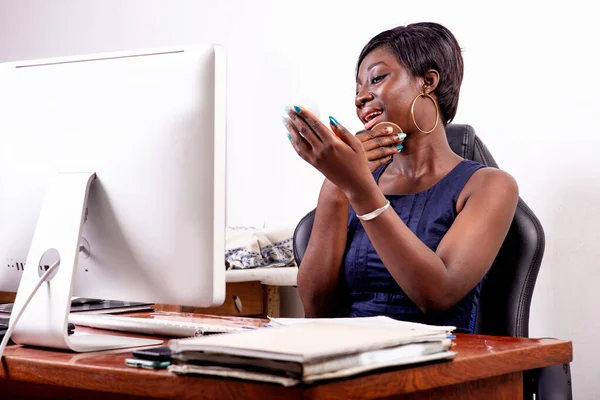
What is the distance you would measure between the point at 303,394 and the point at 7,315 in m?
0.84

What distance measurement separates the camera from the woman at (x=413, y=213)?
4.67 ft

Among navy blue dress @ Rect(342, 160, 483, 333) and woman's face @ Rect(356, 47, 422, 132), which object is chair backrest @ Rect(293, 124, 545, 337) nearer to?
navy blue dress @ Rect(342, 160, 483, 333)

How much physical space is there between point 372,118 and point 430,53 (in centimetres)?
19

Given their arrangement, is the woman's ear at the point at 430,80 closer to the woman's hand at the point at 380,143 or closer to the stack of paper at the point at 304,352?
the woman's hand at the point at 380,143

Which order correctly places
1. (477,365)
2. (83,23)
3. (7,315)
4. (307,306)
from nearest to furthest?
(477,365) < (7,315) < (307,306) < (83,23)

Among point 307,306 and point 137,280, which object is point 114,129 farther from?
point 307,306

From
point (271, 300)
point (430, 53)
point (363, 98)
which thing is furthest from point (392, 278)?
point (271, 300)

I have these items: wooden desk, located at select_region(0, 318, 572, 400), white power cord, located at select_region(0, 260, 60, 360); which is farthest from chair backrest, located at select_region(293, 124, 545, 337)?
white power cord, located at select_region(0, 260, 60, 360)

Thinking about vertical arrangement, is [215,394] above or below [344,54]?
below

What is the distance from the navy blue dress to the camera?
152 centimetres

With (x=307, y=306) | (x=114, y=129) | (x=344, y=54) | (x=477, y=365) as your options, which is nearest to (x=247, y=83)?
(x=344, y=54)

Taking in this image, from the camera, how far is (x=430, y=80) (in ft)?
5.44

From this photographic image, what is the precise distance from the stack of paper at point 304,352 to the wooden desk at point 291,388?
0.01 m

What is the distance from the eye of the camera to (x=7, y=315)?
137 centimetres
